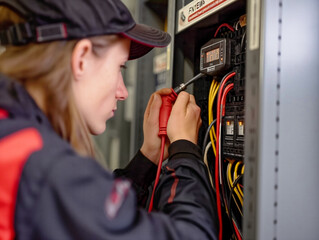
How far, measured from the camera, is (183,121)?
0.93m

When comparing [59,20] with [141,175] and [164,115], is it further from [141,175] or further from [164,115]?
[141,175]

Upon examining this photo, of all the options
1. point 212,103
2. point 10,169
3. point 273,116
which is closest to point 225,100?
point 212,103

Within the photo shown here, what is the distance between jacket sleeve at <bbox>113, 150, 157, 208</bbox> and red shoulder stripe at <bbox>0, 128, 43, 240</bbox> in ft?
1.82

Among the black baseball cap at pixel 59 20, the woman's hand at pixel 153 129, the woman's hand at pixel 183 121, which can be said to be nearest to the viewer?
the black baseball cap at pixel 59 20

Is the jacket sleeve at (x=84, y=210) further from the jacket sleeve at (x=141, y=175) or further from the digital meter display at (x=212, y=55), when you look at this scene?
the digital meter display at (x=212, y=55)

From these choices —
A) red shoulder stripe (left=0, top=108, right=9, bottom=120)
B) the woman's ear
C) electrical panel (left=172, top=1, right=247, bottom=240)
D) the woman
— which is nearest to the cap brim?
the woman

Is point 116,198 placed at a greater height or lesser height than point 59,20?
lesser

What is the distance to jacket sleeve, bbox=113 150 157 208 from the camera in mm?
1033

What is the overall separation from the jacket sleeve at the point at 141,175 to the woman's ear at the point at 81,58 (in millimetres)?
451

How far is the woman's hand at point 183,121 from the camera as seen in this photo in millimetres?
905

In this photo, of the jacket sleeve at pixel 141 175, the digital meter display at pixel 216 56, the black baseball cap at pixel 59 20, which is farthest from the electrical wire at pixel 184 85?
the black baseball cap at pixel 59 20

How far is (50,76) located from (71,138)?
13 cm

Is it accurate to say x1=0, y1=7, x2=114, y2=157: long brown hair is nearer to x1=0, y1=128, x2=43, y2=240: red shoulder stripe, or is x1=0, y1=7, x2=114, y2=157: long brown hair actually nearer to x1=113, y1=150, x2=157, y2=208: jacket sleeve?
x1=0, y1=128, x2=43, y2=240: red shoulder stripe

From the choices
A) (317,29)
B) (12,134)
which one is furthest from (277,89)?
(12,134)
